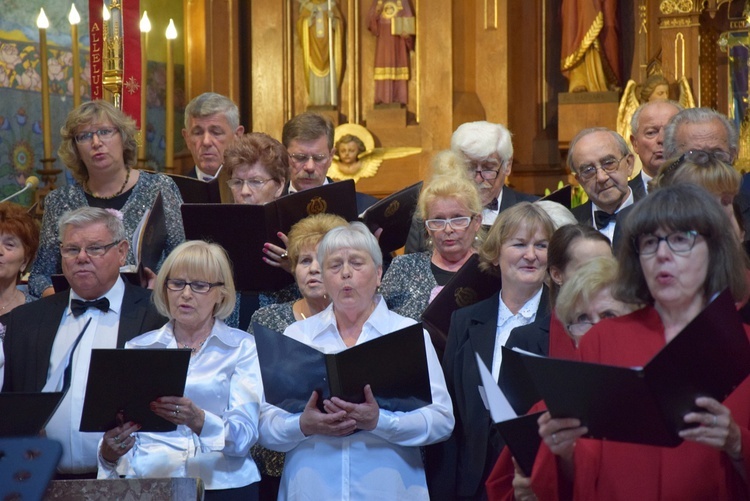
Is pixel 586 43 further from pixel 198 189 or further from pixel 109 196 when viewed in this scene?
pixel 109 196

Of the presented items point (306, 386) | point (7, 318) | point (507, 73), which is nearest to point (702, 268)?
point (306, 386)

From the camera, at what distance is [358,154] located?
8367 millimetres

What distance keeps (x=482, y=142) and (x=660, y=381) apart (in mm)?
2460

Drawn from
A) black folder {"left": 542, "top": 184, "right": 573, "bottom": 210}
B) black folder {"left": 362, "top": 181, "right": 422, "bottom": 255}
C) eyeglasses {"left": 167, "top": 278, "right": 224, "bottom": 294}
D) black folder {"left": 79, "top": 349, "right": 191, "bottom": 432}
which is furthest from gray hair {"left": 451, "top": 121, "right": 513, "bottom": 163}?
black folder {"left": 79, "top": 349, "right": 191, "bottom": 432}

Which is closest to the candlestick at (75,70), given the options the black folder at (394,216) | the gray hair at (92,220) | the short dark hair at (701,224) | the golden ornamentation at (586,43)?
the gray hair at (92,220)

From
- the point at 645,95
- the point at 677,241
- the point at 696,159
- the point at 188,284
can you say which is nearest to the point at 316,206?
the point at 188,284

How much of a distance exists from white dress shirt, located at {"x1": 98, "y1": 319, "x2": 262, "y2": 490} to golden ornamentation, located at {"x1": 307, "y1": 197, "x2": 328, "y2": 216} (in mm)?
671

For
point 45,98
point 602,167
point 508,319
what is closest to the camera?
point 508,319

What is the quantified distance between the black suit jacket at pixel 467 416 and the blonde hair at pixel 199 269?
702mm

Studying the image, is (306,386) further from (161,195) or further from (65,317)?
(161,195)

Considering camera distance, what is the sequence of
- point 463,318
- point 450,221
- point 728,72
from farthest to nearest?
1. point 728,72
2. point 450,221
3. point 463,318

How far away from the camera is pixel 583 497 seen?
2.40m

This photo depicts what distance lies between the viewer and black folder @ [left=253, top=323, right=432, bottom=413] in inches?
121

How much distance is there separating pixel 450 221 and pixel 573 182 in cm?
394
